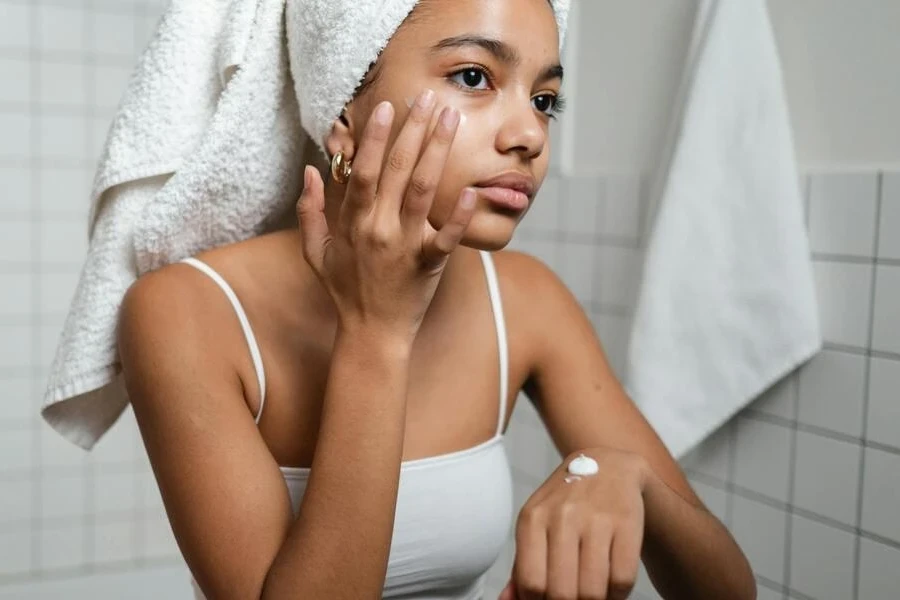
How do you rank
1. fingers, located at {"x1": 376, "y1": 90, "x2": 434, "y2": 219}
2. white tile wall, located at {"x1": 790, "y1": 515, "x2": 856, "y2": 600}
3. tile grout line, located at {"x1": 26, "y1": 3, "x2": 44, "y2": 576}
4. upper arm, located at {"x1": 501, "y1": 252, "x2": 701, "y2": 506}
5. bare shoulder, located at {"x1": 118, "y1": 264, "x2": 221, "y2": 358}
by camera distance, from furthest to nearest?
tile grout line, located at {"x1": 26, "y1": 3, "x2": 44, "y2": 576}, white tile wall, located at {"x1": 790, "y1": 515, "x2": 856, "y2": 600}, upper arm, located at {"x1": 501, "y1": 252, "x2": 701, "y2": 506}, bare shoulder, located at {"x1": 118, "y1": 264, "x2": 221, "y2": 358}, fingers, located at {"x1": 376, "y1": 90, "x2": 434, "y2": 219}

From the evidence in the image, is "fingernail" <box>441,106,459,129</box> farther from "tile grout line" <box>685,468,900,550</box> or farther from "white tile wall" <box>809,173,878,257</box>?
"tile grout line" <box>685,468,900,550</box>

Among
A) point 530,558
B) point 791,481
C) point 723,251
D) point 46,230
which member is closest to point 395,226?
point 530,558

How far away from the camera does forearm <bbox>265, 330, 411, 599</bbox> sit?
28.5 inches

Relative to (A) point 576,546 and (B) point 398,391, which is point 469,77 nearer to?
(B) point 398,391

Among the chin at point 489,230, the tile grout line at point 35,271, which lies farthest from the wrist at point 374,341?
the tile grout line at point 35,271

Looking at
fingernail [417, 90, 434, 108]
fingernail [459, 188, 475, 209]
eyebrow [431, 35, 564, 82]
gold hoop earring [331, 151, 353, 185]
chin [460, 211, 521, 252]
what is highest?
eyebrow [431, 35, 564, 82]

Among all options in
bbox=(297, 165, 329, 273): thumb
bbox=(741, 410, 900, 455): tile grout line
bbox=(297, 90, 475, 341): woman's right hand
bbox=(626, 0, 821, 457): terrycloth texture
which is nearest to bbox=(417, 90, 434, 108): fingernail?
bbox=(297, 90, 475, 341): woman's right hand

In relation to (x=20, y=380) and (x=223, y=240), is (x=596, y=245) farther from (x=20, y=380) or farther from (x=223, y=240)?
(x=20, y=380)

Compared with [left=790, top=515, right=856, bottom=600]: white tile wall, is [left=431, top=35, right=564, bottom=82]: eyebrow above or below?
above

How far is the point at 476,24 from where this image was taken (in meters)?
0.81

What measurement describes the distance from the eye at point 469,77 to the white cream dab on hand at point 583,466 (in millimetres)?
324

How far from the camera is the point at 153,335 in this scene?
84 cm

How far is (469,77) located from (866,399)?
2.08ft

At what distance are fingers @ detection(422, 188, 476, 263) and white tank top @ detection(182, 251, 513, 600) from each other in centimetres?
26
